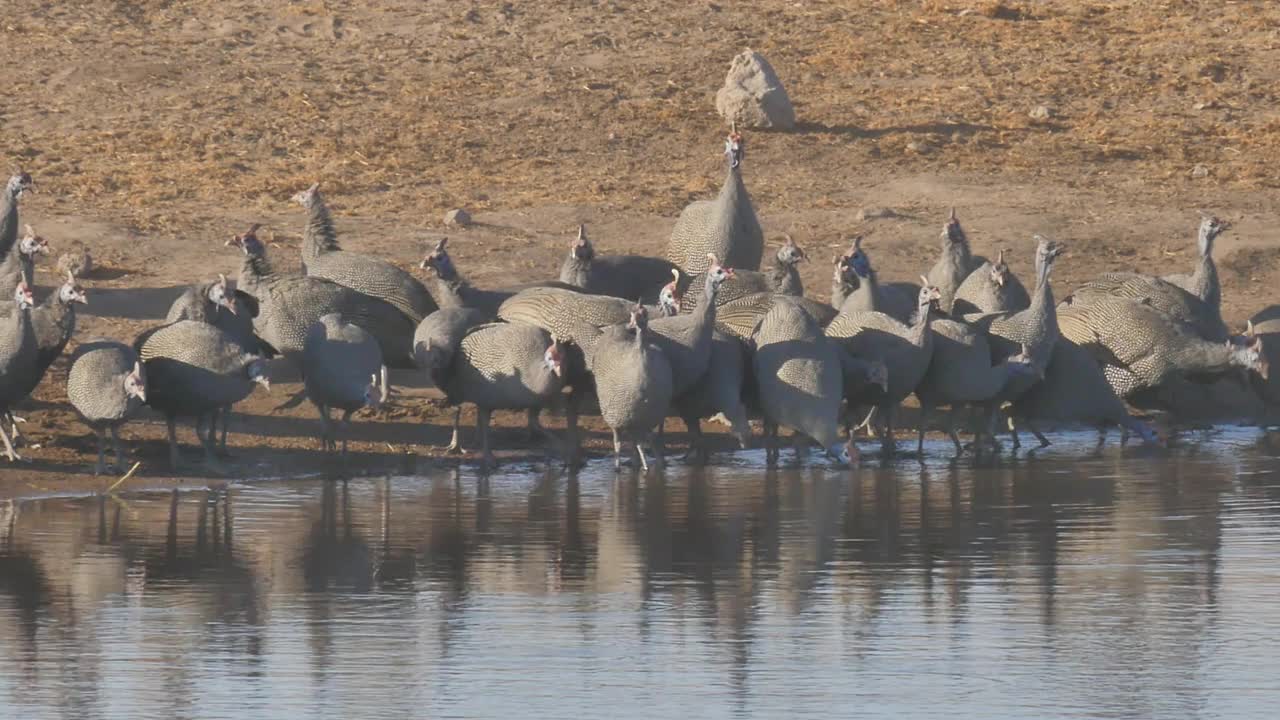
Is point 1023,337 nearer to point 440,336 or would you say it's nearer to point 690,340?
point 690,340

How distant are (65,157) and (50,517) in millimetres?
8178

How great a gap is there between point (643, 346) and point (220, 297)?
94.8 inches

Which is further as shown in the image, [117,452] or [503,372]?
[503,372]

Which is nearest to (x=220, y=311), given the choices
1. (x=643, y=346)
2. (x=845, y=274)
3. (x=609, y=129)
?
(x=643, y=346)

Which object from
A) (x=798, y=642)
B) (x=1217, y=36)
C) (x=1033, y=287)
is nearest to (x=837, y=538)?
(x=798, y=642)

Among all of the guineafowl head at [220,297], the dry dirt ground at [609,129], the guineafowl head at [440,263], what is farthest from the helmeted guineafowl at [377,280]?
the guineafowl head at [220,297]

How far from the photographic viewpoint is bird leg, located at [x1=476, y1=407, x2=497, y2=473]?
43.5 feet

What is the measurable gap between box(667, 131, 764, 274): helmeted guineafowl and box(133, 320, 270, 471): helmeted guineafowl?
430cm

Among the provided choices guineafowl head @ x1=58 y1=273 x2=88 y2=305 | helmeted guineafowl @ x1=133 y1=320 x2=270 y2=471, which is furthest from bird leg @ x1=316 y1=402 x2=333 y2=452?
guineafowl head @ x1=58 y1=273 x2=88 y2=305

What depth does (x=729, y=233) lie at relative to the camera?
16484mm

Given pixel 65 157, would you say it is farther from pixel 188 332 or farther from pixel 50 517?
pixel 50 517

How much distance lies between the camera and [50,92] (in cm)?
2077

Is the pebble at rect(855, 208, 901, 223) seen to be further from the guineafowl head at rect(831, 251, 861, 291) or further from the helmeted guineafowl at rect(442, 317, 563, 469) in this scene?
the helmeted guineafowl at rect(442, 317, 563, 469)

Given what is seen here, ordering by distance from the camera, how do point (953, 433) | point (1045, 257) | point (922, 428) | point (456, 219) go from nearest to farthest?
point (922, 428)
point (953, 433)
point (1045, 257)
point (456, 219)
